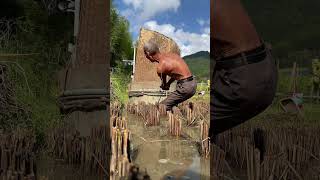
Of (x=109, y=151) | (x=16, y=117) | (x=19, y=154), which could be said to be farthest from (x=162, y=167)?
(x=16, y=117)

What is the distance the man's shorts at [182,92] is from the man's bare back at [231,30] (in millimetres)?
316

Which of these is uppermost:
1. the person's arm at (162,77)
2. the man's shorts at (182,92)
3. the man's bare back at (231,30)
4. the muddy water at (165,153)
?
the man's bare back at (231,30)

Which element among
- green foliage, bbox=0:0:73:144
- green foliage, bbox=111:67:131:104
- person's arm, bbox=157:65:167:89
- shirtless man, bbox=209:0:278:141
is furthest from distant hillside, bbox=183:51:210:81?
green foliage, bbox=0:0:73:144

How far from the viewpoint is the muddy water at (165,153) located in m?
1.58

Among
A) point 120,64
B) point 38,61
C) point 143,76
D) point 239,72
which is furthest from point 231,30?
point 38,61

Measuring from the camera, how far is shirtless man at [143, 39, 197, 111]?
122cm

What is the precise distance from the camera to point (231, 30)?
0.93m

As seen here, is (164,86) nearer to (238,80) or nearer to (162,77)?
(162,77)

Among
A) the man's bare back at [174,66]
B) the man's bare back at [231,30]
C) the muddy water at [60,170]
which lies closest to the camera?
the man's bare back at [231,30]

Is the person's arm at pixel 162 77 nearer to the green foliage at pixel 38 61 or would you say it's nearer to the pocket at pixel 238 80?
the pocket at pixel 238 80

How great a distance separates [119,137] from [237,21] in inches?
31.1

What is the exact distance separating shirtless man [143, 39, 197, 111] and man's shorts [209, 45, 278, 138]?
213 mm

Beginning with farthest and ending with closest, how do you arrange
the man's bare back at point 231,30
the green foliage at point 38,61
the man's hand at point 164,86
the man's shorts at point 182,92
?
the green foliage at point 38,61 < the man's hand at point 164,86 < the man's shorts at point 182,92 < the man's bare back at point 231,30

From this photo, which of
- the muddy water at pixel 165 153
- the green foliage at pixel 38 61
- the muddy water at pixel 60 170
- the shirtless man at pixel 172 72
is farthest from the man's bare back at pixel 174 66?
the green foliage at pixel 38 61
